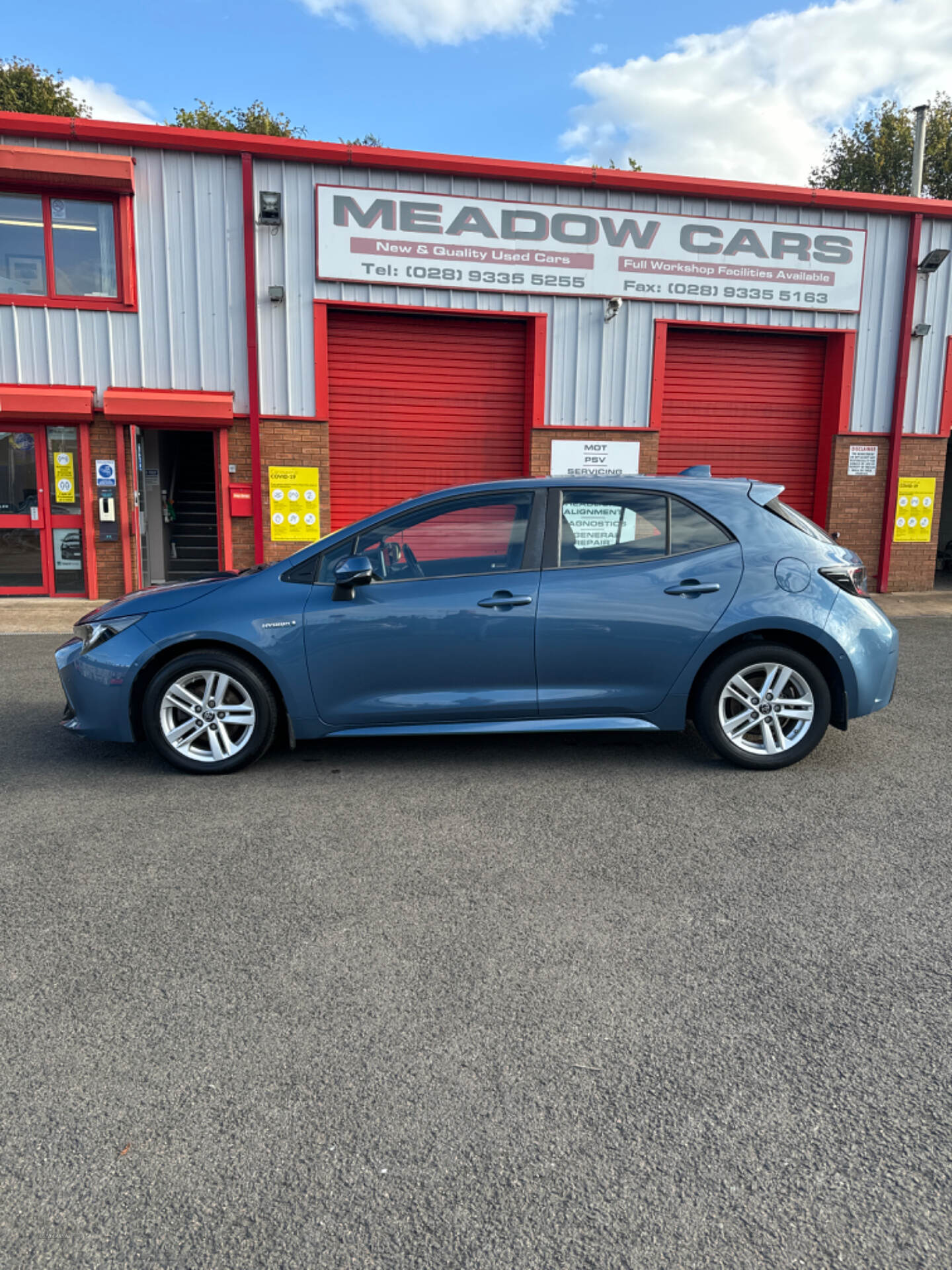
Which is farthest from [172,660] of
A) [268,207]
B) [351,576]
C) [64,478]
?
[268,207]

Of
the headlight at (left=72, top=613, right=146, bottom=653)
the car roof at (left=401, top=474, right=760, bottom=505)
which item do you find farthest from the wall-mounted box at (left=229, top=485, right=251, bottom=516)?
the car roof at (left=401, top=474, right=760, bottom=505)

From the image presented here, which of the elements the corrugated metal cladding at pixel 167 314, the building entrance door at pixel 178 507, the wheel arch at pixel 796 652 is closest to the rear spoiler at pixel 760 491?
the wheel arch at pixel 796 652

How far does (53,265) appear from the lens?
11.5 meters

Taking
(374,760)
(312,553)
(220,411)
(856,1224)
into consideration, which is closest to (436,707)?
(374,760)

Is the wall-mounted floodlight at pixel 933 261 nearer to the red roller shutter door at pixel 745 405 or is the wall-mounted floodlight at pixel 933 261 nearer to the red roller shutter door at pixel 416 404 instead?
the red roller shutter door at pixel 745 405

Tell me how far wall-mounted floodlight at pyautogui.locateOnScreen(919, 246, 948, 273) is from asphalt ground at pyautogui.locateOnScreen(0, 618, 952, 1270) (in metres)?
11.4

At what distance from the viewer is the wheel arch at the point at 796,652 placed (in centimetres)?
488

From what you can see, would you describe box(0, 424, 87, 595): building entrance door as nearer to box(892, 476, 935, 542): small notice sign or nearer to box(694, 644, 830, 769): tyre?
box(694, 644, 830, 769): tyre

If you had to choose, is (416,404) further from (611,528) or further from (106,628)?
(106,628)

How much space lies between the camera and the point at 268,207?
11.4 m

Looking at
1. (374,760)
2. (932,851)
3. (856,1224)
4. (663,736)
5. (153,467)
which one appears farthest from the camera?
(153,467)

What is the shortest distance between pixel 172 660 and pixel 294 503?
306 inches

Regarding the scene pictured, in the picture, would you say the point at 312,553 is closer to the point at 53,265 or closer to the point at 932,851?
the point at 932,851

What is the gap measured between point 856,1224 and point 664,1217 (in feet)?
1.33
